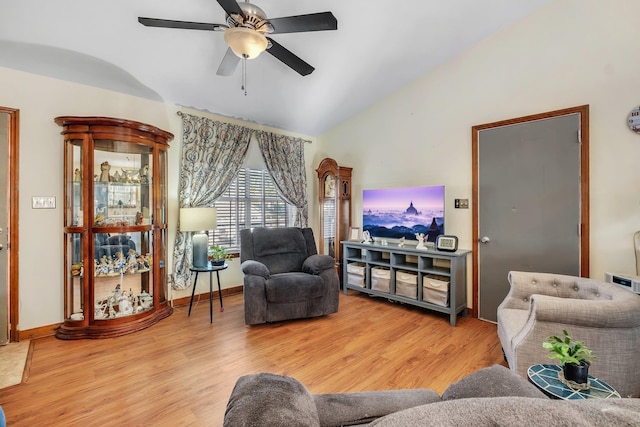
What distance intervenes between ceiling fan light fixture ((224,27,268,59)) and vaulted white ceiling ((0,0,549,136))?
2.60 feet

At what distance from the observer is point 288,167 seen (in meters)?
4.68

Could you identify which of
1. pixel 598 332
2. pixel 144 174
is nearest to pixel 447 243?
pixel 598 332

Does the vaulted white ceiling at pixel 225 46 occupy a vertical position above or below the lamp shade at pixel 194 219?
above

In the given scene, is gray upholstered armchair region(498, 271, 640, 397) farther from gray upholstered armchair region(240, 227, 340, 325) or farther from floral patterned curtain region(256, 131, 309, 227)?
floral patterned curtain region(256, 131, 309, 227)

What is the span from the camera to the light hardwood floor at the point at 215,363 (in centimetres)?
182

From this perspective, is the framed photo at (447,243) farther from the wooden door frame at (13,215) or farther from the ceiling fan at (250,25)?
the wooden door frame at (13,215)

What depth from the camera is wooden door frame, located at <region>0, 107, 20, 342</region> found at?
266 centimetres

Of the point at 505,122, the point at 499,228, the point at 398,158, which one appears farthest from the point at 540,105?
the point at 398,158

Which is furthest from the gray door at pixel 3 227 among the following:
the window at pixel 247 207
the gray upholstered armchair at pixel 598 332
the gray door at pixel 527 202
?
→ the gray door at pixel 527 202

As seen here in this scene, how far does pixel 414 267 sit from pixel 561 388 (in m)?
2.24

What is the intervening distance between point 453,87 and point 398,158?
1.06 m

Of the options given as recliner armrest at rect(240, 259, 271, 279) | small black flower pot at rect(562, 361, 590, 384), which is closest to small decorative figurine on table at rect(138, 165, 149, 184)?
recliner armrest at rect(240, 259, 271, 279)

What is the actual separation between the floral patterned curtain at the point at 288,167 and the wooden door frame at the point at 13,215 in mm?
2531

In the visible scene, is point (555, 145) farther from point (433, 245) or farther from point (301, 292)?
point (301, 292)
